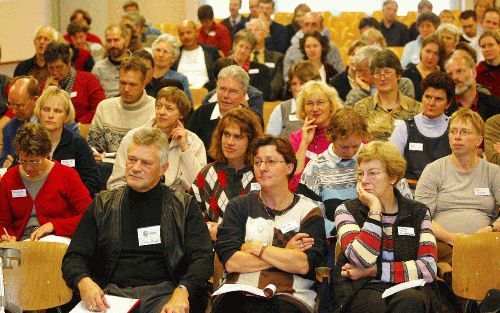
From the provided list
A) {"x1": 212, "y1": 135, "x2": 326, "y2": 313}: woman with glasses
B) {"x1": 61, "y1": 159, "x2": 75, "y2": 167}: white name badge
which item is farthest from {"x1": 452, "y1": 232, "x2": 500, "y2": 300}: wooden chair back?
{"x1": 61, "y1": 159, "x2": 75, "y2": 167}: white name badge

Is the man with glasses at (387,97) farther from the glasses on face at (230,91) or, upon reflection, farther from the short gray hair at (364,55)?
the glasses on face at (230,91)

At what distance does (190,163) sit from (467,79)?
2411 mm

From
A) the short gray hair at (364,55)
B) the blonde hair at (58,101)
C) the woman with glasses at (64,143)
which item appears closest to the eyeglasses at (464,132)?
the short gray hair at (364,55)

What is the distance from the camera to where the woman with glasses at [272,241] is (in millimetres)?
3666

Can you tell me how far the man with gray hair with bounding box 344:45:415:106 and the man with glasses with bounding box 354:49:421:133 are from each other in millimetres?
474

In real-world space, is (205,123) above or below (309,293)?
above

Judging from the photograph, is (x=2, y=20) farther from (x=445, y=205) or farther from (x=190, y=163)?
(x=445, y=205)

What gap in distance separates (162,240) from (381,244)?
101 cm

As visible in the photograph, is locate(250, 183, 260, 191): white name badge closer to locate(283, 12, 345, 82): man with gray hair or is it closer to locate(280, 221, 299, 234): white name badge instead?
locate(280, 221, 299, 234): white name badge

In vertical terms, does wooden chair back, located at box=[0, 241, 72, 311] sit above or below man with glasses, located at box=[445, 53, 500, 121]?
below

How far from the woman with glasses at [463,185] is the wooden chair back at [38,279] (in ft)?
6.55

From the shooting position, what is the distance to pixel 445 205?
4531mm

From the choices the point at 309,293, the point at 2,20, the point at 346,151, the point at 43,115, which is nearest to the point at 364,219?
the point at 309,293

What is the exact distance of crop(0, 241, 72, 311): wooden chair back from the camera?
12.9ft
